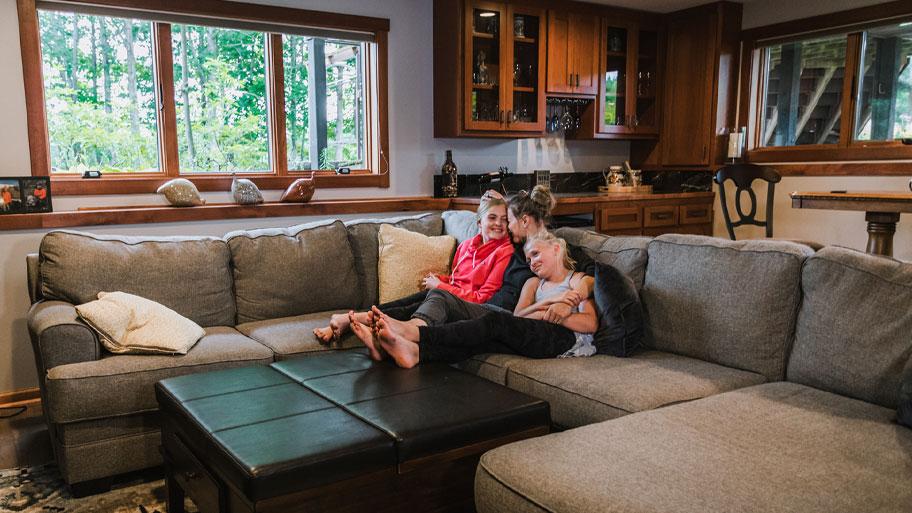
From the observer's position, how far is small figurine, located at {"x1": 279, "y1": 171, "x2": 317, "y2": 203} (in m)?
4.29

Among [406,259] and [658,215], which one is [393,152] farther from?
[658,215]

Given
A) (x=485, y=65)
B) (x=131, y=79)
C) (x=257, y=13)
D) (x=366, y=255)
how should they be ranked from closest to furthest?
(x=366, y=255) < (x=131, y=79) < (x=257, y=13) < (x=485, y=65)

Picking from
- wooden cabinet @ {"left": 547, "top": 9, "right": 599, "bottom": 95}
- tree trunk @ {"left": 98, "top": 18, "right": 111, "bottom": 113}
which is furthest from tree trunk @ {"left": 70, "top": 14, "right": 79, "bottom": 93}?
wooden cabinet @ {"left": 547, "top": 9, "right": 599, "bottom": 95}

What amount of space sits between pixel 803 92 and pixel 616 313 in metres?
3.66

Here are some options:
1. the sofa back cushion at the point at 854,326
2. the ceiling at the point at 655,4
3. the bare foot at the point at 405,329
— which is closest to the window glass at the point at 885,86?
the ceiling at the point at 655,4

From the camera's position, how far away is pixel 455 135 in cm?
481

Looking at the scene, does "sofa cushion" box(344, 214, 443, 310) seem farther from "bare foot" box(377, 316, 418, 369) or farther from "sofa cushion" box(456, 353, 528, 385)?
"bare foot" box(377, 316, 418, 369)

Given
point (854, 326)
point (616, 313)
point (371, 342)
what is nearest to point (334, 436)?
point (371, 342)

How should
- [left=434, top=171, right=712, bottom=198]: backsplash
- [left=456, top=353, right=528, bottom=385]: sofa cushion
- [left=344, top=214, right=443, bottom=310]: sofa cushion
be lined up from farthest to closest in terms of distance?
[left=434, top=171, right=712, bottom=198]: backsplash
[left=344, top=214, right=443, bottom=310]: sofa cushion
[left=456, top=353, right=528, bottom=385]: sofa cushion

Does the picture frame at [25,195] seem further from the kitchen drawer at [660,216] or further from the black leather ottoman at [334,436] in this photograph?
the kitchen drawer at [660,216]

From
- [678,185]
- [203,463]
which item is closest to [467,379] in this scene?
[203,463]

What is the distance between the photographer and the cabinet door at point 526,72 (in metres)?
4.98

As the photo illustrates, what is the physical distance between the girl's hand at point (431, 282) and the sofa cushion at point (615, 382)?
91cm

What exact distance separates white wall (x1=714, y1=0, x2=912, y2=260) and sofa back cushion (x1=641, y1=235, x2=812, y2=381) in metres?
2.64
